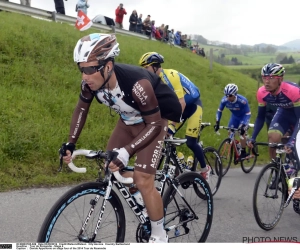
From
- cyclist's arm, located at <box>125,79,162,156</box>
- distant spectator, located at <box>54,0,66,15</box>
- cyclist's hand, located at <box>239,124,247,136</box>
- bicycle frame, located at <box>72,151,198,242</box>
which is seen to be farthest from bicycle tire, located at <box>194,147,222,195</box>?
distant spectator, located at <box>54,0,66,15</box>

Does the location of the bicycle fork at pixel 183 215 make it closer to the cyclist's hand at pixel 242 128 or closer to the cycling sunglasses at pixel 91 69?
the cycling sunglasses at pixel 91 69

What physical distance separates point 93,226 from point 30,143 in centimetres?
450

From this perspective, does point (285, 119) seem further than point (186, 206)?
Yes

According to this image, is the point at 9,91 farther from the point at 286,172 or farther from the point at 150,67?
the point at 286,172

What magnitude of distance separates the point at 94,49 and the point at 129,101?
0.58 m

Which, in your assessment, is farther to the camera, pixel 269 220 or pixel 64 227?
pixel 269 220

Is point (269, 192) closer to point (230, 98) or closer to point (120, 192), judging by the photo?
point (120, 192)

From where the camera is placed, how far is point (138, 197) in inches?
142

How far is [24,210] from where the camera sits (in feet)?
17.0

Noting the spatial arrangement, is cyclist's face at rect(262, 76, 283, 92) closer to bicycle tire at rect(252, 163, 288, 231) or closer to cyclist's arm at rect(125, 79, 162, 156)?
bicycle tire at rect(252, 163, 288, 231)

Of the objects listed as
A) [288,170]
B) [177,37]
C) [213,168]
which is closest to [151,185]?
[288,170]

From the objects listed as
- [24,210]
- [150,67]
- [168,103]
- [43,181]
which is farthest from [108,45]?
[43,181]

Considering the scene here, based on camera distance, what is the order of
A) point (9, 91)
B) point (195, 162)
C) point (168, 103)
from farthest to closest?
point (9, 91) → point (195, 162) → point (168, 103)

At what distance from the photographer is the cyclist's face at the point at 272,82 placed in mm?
6008
